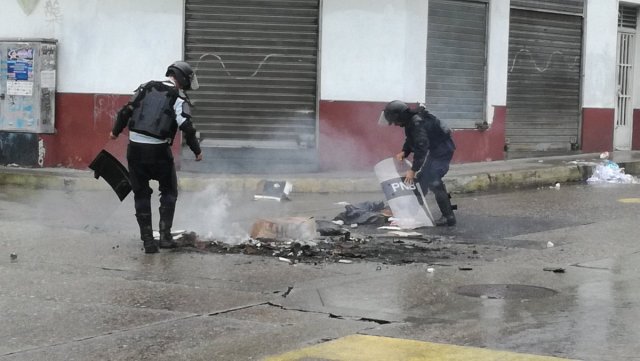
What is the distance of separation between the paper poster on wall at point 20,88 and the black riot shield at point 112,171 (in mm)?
6324

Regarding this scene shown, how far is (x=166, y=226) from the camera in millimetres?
9195

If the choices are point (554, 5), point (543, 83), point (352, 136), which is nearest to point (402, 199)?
point (352, 136)

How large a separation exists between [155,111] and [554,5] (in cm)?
1246

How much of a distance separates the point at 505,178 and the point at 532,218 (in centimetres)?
425

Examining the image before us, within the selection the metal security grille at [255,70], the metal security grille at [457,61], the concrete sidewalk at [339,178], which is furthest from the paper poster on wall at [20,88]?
the metal security grille at [457,61]

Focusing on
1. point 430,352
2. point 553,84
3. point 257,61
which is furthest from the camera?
point 553,84

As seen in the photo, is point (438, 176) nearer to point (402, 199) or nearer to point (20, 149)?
point (402, 199)

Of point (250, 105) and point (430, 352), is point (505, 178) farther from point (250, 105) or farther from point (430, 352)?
point (430, 352)

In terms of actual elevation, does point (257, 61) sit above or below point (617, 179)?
above

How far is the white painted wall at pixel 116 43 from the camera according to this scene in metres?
15.2

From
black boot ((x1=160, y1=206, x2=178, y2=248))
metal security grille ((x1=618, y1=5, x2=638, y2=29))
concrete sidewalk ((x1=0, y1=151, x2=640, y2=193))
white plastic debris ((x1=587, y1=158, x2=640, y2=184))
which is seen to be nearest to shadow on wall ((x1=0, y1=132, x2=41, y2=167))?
concrete sidewalk ((x1=0, y1=151, x2=640, y2=193))

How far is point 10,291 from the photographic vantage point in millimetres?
7309

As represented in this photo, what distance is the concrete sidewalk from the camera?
46.8 ft

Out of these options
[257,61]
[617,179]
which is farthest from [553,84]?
[257,61]
